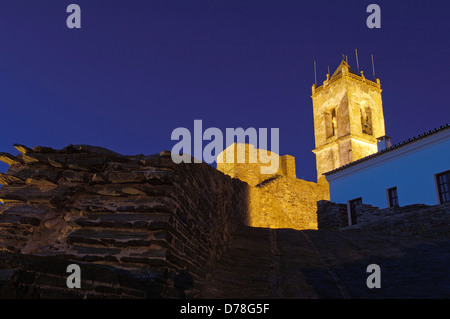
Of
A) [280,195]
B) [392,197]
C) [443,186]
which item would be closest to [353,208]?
[392,197]

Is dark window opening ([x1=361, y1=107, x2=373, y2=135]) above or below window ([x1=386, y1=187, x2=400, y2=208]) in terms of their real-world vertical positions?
above

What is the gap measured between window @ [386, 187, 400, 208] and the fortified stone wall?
23.8 feet

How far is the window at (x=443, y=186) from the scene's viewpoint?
13.6 m

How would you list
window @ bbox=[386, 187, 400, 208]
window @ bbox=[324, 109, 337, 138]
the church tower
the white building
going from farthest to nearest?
1. window @ bbox=[324, 109, 337, 138]
2. the church tower
3. window @ bbox=[386, 187, 400, 208]
4. the white building

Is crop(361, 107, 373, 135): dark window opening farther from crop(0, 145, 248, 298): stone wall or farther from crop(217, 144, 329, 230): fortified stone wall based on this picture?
crop(0, 145, 248, 298): stone wall

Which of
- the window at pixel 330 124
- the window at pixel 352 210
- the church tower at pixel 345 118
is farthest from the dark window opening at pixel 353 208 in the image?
the window at pixel 330 124

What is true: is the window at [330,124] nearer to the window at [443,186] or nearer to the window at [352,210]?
the window at [352,210]

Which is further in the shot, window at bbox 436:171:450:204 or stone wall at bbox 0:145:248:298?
window at bbox 436:171:450:204

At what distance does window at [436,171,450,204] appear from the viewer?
1361 cm

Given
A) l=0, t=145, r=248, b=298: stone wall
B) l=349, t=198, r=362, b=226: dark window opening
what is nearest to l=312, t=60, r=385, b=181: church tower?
l=349, t=198, r=362, b=226: dark window opening

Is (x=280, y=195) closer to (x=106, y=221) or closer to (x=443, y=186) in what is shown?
A: (x=443, y=186)

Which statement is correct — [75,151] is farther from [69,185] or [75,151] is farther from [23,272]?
[23,272]

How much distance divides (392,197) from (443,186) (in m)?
2.18
